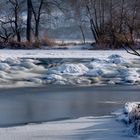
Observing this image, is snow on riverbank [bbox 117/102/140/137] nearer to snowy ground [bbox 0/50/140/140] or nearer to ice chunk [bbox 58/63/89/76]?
snowy ground [bbox 0/50/140/140]

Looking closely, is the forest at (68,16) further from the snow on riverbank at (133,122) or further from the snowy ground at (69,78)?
→ the snow on riverbank at (133,122)

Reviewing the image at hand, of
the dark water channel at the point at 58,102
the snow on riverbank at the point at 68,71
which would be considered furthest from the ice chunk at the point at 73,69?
the dark water channel at the point at 58,102

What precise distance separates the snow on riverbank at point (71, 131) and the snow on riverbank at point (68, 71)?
22.9 ft

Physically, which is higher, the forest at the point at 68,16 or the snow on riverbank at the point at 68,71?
the forest at the point at 68,16

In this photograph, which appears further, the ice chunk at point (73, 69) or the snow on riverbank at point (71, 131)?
the ice chunk at point (73, 69)

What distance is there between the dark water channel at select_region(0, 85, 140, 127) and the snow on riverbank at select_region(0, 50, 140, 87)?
1.54m

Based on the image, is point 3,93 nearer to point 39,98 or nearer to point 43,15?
point 39,98

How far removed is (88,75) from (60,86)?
3197 millimetres

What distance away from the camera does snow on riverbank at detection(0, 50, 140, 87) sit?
1800 cm

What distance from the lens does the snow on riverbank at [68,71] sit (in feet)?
59.1

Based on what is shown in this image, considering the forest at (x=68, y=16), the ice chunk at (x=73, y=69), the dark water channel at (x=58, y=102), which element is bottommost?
the dark water channel at (x=58, y=102)

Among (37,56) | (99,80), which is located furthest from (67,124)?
(37,56)

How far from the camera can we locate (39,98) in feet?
45.9

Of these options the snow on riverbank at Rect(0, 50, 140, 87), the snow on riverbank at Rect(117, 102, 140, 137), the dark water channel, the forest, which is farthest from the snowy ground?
the forest
